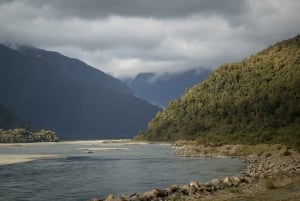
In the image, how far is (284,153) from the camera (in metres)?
86.6

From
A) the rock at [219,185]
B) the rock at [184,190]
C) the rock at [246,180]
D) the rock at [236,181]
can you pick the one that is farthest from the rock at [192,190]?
the rock at [246,180]

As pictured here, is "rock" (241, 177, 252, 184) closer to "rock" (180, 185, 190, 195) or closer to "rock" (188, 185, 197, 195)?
"rock" (188, 185, 197, 195)

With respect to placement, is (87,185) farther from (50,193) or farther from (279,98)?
(279,98)

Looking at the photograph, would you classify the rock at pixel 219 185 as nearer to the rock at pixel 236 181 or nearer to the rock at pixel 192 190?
the rock at pixel 236 181

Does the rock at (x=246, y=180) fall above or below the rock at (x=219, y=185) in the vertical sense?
above

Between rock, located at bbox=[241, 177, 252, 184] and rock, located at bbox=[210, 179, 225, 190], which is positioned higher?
rock, located at bbox=[241, 177, 252, 184]

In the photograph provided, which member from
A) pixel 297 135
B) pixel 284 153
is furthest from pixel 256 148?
pixel 284 153

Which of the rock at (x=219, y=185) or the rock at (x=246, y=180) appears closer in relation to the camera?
the rock at (x=219, y=185)

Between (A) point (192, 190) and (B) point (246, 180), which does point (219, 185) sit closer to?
(B) point (246, 180)

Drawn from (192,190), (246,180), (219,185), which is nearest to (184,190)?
(192,190)

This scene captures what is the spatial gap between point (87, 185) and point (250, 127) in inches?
4920

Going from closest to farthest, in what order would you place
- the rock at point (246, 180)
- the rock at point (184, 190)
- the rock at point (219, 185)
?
the rock at point (184, 190) → the rock at point (219, 185) → the rock at point (246, 180)

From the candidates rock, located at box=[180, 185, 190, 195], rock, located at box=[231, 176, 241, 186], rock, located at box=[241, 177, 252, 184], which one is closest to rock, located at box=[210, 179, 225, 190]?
rock, located at box=[231, 176, 241, 186]

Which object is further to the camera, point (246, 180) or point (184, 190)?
point (246, 180)
